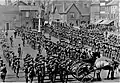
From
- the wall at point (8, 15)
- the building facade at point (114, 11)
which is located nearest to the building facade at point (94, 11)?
the building facade at point (114, 11)

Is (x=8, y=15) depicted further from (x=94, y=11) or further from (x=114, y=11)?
(x=114, y=11)

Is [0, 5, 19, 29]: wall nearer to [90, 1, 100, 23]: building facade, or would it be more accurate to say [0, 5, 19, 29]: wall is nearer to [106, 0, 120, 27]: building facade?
[90, 1, 100, 23]: building facade

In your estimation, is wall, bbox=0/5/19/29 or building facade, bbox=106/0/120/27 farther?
wall, bbox=0/5/19/29

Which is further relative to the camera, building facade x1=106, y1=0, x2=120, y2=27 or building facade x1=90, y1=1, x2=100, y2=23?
building facade x1=90, y1=1, x2=100, y2=23

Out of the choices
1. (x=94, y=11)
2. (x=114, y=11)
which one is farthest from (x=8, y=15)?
(x=114, y=11)

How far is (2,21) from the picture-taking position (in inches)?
2452

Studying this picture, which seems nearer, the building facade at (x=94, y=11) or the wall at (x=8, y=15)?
the wall at (x=8, y=15)

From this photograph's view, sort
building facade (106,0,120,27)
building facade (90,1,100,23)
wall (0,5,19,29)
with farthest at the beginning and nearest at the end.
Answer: building facade (90,1,100,23) < wall (0,5,19,29) < building facade (106,0,120,27)

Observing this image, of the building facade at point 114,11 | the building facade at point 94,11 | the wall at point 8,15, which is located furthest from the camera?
the building facade at point 94,11

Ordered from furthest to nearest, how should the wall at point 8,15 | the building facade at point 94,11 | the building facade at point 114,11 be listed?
the building facade at point 94,11 → the wall at point 8,15 → the building facade at point 114,11

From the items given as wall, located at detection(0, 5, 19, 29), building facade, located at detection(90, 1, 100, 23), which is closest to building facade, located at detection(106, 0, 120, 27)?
building facade, located at detection(90, 1, 100, 23)

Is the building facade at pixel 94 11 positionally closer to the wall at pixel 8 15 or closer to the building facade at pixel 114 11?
the building facade at pixel 114 11

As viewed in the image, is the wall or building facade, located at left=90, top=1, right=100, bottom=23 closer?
the wall

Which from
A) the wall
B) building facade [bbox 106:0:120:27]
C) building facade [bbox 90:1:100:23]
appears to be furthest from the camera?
building facade [bbox 90:1:100:23]
